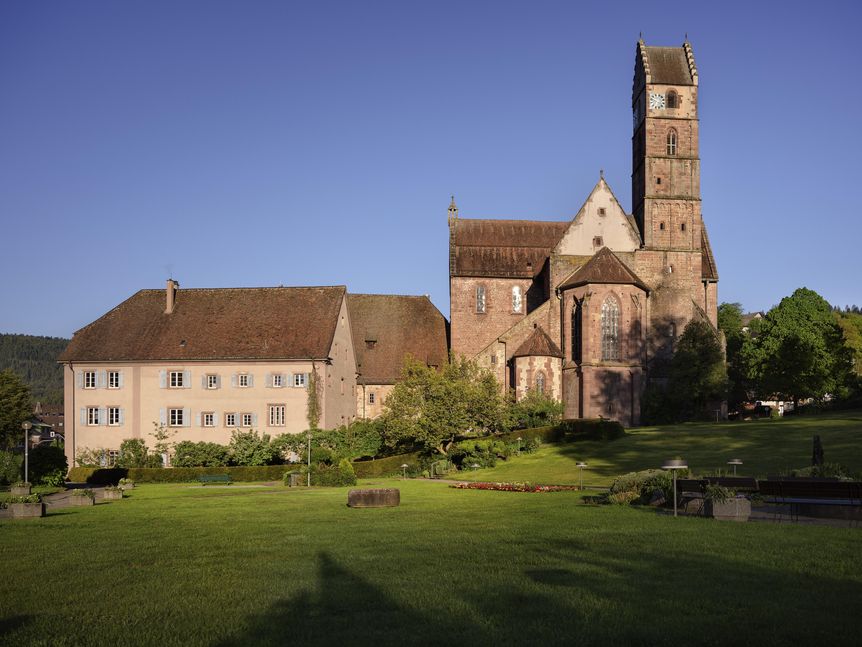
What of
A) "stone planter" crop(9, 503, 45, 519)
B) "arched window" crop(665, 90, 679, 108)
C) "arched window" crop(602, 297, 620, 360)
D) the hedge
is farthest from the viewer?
"arched window" crop(665, 90, 679, 108)

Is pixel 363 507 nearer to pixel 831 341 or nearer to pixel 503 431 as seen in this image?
pixel 503 431

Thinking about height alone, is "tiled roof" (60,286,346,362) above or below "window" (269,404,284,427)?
above

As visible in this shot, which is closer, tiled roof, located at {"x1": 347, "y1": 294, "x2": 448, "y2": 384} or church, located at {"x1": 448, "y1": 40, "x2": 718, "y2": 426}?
church, located at {"x1": 448, "y1": 40, "x2": 718, "y2": 426}

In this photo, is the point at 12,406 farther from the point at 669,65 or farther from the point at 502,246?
the point at 669,65

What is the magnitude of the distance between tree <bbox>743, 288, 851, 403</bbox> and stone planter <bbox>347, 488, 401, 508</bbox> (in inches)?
2043

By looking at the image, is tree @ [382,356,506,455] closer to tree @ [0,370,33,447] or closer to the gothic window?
the gothic window

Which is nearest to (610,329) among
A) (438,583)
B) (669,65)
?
(669,65)

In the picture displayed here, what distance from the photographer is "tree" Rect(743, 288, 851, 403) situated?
6850cm

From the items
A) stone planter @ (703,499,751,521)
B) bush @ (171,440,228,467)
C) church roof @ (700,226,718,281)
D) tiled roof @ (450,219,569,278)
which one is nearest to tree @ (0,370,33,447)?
bush @ (171,440,228,467)

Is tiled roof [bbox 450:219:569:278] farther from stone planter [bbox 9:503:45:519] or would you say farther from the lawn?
the lawn

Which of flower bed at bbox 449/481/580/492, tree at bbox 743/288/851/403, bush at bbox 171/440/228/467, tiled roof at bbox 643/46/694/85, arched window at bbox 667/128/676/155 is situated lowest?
bush at bbox 171/440/228/467

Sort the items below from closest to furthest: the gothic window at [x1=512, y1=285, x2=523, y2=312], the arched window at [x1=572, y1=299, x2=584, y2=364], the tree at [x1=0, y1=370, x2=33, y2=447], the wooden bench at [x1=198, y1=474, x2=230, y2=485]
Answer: the wooden bench at [x1=198, y1=474, x2=230, y2=485], the arched window at [x1=572, y1=299, x2=584, y2=364], the gothic window at [x1=512, y1=285, x2=523, y2=312], the tree at [x1=0, y1=370, x2=33, y2=447]

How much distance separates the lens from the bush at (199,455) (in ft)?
182

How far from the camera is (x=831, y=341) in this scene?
72688 mm
